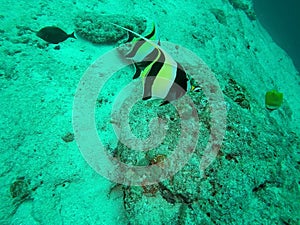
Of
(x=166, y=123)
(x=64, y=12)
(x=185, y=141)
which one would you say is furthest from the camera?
(x=64, y=12)

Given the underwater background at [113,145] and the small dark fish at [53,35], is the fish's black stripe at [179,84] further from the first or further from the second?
the small dark fish at [53,35]

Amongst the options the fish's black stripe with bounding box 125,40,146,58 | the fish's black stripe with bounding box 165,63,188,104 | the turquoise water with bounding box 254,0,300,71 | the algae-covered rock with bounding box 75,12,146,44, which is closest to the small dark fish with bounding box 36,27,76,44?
the algae-covered rock with bounding box 75,12,146,44

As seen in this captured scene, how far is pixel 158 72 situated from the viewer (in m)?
1.87

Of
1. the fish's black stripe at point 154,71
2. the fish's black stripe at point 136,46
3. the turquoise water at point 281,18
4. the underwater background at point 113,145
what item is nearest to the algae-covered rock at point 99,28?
the underwater background at point 113,145

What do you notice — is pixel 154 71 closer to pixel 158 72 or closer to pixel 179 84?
pixel 158 72

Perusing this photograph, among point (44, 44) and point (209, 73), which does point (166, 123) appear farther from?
point (44, 44)

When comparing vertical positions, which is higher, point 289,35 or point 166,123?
point 166,123

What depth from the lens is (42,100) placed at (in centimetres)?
303

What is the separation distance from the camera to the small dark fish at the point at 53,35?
3934mm

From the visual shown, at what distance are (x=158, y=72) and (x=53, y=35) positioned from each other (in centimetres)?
307

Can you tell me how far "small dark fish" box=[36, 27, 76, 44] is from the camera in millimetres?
3934

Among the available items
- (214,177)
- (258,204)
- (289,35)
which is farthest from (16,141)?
(289,35)

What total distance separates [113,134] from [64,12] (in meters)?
3.22

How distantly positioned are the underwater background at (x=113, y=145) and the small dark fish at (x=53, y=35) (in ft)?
0.10
